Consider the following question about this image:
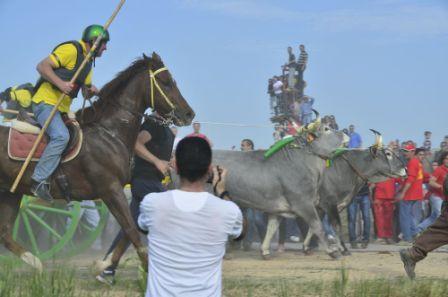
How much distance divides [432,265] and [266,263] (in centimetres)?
223

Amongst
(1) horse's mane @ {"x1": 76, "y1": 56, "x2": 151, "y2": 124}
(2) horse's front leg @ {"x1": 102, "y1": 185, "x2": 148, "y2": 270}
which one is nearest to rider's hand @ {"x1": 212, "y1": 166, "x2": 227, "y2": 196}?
(2) horse's front leg @ {"x1": 102, "y1": 185, "x2": 148, "y2": 270}

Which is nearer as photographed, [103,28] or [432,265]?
[103,28]

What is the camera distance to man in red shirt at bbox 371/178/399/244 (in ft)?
56.8

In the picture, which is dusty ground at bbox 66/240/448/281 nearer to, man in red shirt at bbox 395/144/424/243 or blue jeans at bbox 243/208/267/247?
blue jeans at bbox 243/208/267/247

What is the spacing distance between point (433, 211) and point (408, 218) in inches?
42.5

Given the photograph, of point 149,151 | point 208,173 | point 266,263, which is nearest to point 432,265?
point 266,263

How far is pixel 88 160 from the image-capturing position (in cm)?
899

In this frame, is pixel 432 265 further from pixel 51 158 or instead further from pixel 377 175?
pixel 51 158

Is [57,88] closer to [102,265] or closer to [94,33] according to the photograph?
[94,33]

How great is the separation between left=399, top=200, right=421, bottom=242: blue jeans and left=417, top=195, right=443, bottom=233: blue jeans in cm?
69

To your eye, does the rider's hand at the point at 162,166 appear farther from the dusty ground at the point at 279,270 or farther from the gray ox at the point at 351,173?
the gray ox at the point at 351,173

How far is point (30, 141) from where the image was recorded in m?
9.11

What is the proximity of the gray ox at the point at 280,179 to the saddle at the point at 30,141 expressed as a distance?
15.0 feet

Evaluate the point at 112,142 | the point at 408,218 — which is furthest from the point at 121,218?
the point at 408,218
